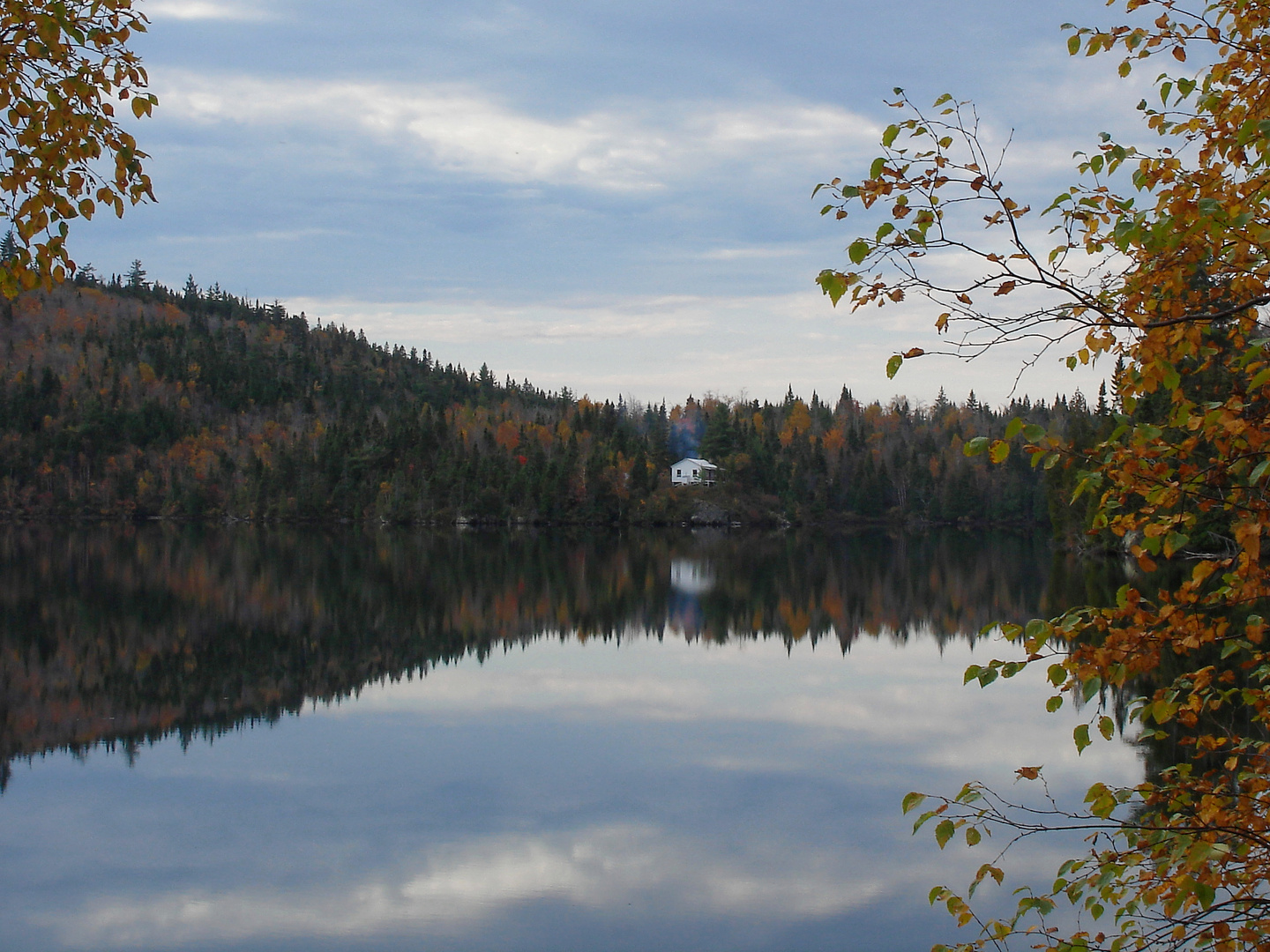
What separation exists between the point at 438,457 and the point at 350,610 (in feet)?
306

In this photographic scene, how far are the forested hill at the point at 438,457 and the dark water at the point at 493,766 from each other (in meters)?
77.8

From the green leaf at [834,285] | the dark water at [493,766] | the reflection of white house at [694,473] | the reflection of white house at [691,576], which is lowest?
the dark water at [493,766]

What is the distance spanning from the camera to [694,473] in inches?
5202

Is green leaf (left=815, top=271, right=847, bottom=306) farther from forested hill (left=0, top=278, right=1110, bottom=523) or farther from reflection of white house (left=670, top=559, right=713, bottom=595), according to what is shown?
forested hill (left=0, top=278, right=1110, bottom=523)

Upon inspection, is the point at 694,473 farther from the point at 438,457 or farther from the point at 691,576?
the point at 691,576

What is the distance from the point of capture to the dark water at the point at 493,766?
11.3 metres

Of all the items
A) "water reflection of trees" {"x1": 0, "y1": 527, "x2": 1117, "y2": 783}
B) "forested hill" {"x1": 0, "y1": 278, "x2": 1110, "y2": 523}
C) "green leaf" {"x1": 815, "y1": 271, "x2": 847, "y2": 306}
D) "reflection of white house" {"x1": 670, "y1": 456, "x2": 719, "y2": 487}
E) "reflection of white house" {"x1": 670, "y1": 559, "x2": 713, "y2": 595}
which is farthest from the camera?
"reflection of white house" {"x1": 670, "y1": 456, "x2": 719, "y2": 487}

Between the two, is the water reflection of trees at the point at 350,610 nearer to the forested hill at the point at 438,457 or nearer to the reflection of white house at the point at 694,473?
the forested hill at the point at 438,457

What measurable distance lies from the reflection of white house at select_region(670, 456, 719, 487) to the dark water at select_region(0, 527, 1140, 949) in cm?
9161

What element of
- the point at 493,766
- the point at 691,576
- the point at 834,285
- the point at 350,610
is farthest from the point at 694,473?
the point at 834,285

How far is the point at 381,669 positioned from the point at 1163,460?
2370 centimetres

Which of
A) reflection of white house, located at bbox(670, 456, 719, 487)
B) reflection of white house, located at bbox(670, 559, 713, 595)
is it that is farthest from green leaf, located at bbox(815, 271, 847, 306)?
reflection of white house, located at bbox(670, 456, 719, 487)

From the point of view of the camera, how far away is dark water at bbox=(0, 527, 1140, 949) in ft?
37.2

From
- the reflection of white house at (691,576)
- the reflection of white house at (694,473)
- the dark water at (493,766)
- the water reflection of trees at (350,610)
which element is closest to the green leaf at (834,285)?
the dark water at (493,766)
